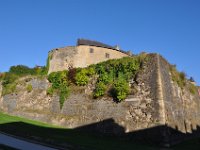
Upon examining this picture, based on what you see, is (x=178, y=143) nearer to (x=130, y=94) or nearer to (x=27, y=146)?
(x=130, y=94)

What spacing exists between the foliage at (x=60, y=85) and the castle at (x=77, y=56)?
1443 centimetres

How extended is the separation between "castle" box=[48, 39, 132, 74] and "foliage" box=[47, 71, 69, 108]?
1443cm

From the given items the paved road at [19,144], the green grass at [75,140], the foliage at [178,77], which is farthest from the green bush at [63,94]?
the paved road at [19,144]

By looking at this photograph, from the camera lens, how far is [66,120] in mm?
28297

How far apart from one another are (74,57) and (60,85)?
16.3 meters

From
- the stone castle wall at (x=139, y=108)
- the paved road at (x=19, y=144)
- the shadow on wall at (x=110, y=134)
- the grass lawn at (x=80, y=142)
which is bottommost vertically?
the paved road at (x=19, y=144)

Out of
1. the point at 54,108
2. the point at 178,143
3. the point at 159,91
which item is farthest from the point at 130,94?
the point at 54,108

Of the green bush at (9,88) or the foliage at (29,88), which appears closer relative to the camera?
the foliage at (29,88)

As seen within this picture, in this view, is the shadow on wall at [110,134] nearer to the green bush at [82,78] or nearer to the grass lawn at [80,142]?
the grass lawn at [80,142]

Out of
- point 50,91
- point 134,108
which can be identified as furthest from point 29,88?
point 134,108

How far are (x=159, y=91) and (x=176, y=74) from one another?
258 inches

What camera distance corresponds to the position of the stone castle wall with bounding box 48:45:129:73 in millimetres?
46625

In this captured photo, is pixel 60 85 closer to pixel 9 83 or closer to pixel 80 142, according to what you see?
pixel 9 83

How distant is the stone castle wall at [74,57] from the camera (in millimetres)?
46625
